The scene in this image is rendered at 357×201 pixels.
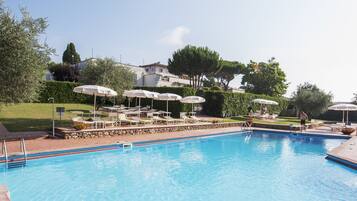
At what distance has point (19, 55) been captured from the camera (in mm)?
10984

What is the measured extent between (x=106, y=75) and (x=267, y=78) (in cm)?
3855

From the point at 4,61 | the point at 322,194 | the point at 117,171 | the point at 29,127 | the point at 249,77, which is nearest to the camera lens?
the point at 322,194

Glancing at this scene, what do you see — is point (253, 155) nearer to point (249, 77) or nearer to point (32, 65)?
point (32, 65)

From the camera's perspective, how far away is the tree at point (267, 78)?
171 ft

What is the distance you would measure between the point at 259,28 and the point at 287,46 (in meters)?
3.44

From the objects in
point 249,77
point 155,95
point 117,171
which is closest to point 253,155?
point 117,171

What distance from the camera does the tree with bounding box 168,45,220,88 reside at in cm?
4303

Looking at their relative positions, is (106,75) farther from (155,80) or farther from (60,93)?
(155,80)

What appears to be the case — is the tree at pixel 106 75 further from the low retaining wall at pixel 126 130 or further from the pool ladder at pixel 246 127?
the pool ladder at pixel 246 127

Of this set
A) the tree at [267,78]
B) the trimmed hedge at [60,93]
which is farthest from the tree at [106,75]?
the tree at [267,78]

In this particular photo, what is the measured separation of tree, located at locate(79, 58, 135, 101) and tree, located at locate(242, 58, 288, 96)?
3647 centimetres

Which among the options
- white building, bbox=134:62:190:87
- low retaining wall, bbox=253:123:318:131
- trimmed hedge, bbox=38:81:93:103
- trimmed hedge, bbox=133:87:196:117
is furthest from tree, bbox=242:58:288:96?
trimmed hedge, bbox=38:81:93:103

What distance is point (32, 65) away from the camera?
37.8 ft

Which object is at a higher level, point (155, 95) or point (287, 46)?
point (287, 46)
